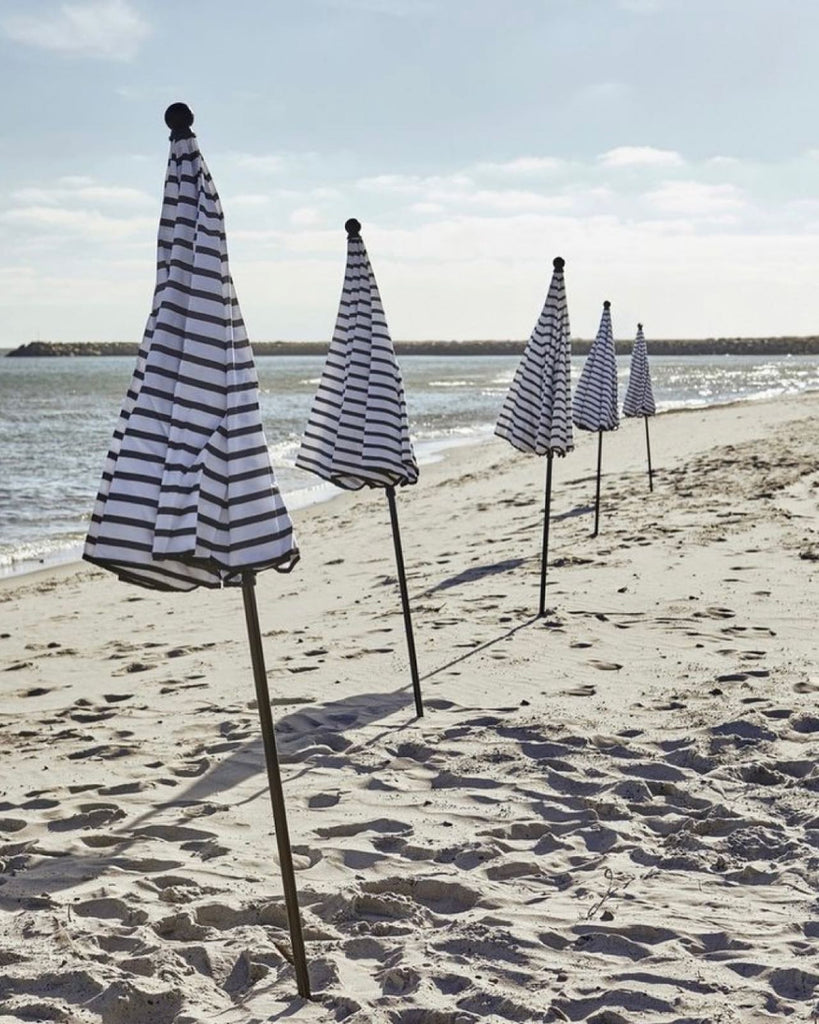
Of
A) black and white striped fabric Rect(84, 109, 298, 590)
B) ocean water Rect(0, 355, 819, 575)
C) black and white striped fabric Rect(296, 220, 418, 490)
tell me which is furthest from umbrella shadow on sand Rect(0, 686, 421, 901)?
ocean water Rect(0, 355, 819, 575)

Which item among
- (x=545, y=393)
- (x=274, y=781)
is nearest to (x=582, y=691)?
(x=545, y=393)

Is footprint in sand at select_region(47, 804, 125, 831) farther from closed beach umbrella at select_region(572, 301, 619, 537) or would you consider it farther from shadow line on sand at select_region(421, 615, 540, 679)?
closed beach umbrella at select_region(572, 301, 619, 537)

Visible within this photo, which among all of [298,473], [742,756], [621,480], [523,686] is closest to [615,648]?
[523,686]

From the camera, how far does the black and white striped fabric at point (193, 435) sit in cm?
306

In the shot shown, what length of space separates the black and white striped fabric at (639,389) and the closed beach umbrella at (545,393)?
8.48 metres

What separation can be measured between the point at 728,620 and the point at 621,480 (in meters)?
9.00

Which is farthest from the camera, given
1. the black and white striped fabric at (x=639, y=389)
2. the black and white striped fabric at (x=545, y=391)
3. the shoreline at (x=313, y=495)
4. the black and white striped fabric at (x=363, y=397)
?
the black and white striped fabric at (x=639, y=389)

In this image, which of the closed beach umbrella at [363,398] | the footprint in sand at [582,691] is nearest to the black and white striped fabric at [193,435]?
the closed beach umbrella at [363,398]

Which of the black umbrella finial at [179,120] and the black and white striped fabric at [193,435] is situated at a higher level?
the black umbrella finial at [179,120]

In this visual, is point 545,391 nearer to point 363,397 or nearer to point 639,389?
point 363,397

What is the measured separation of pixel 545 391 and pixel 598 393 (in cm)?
449

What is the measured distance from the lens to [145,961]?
369cm

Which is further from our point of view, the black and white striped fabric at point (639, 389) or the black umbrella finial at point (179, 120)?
the black and white striped fabric at point (639, 389)

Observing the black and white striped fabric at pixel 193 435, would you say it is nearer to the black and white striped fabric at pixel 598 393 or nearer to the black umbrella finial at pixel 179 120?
the black umbrella finial at pixel 179 120
